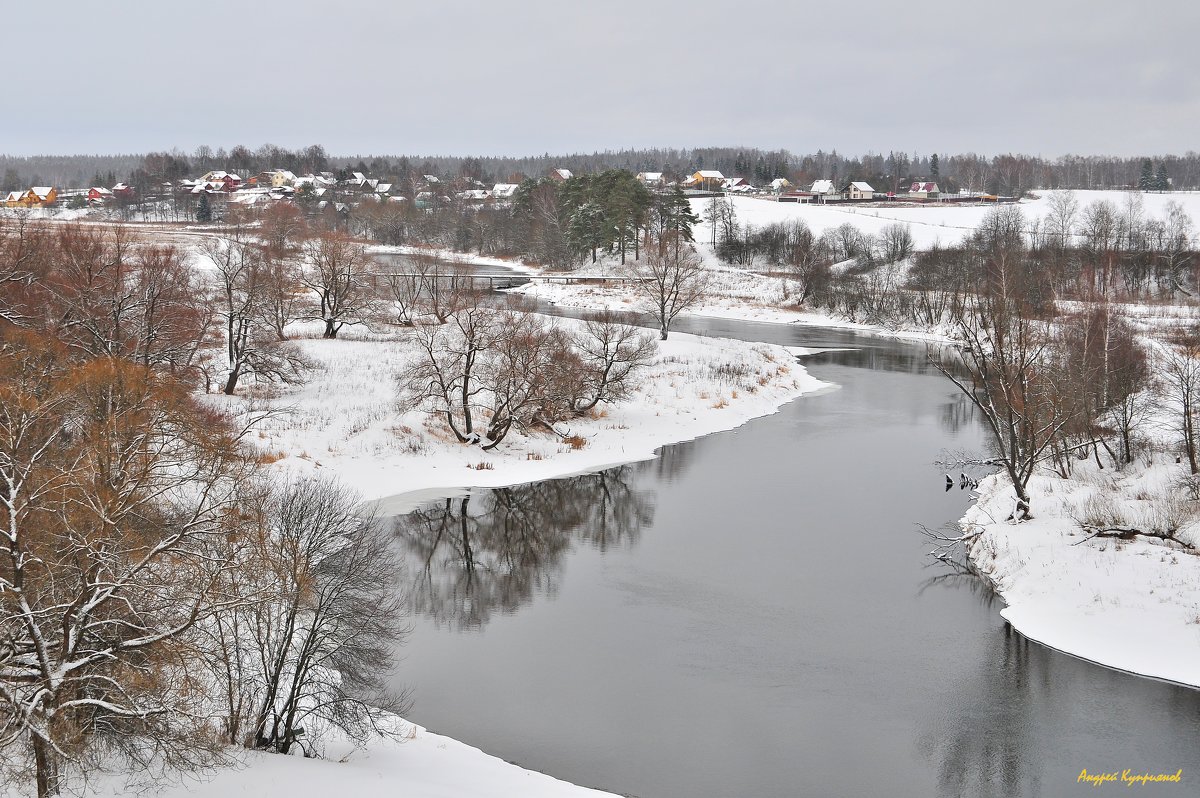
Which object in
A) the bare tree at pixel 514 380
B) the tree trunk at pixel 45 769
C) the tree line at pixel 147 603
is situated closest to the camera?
the tree trunk at pixel 45 769

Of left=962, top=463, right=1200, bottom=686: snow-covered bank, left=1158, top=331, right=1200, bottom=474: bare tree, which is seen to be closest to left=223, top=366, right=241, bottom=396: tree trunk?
left=962, top=463, right=1200, bottom=686: snow-covered bank

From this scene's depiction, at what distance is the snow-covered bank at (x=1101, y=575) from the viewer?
Result: 18.2 metres

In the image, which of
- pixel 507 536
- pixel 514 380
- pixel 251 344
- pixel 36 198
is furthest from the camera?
pixel 36 198

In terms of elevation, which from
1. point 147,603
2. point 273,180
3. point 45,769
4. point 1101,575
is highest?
point 273,180

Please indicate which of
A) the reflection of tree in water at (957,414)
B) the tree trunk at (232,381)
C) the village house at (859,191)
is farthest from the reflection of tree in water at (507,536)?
the village house at (859,191)

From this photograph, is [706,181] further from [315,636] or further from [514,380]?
[315,636]

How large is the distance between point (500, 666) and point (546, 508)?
10473mm

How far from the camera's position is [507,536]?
2553 cm

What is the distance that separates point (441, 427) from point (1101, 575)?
21.0 m

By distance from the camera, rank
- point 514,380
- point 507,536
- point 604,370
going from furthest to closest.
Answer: point 604,370 < point 514,380 < point 507,536

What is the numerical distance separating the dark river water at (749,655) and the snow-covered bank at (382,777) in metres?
0.61

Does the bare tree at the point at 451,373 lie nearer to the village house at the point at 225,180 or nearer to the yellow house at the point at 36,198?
the yellow house at the point at 36,198

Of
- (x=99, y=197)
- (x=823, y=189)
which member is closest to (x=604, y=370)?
(x=823, y=189)

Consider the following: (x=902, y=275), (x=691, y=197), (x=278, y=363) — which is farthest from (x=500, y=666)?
(x=691, y=197)
